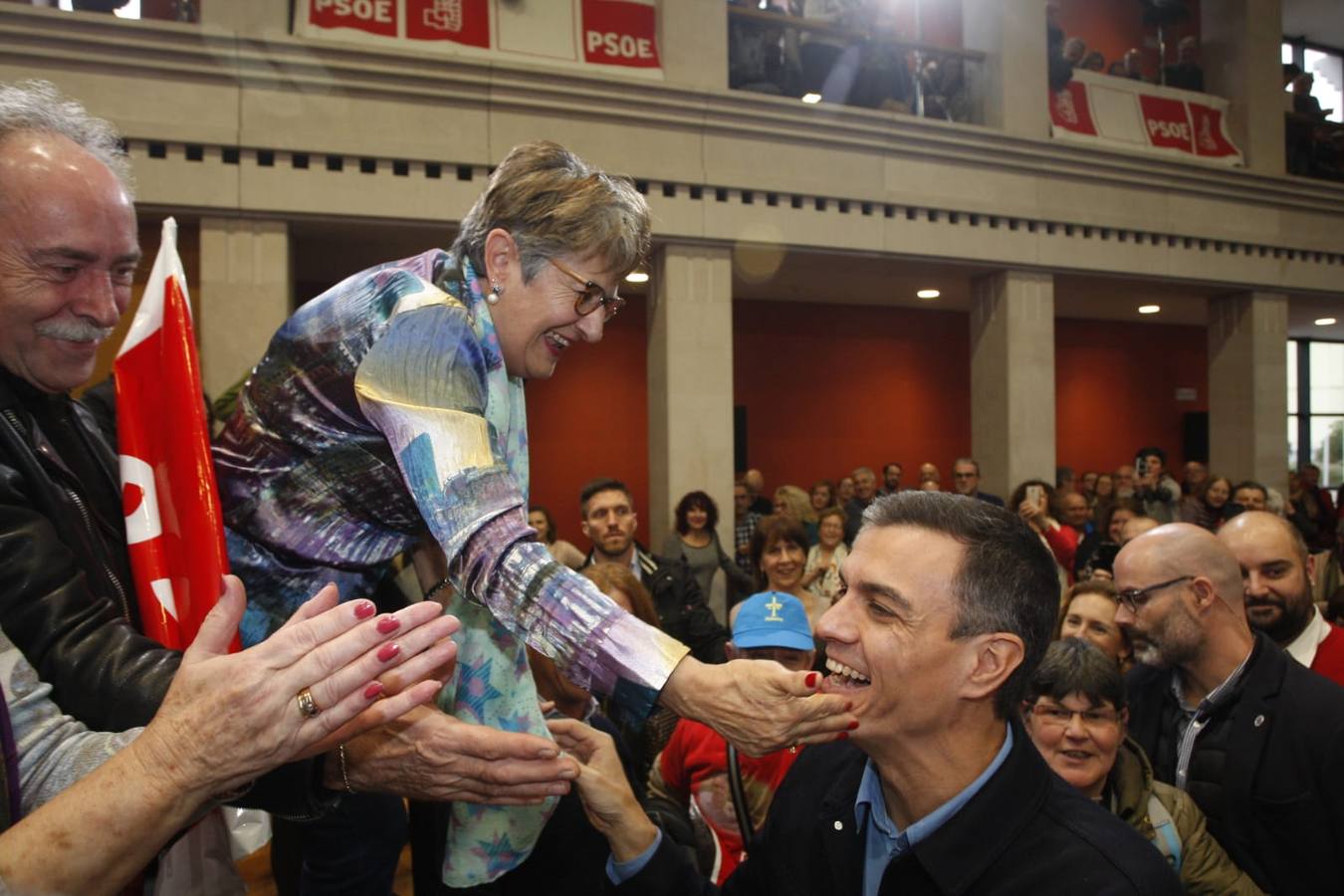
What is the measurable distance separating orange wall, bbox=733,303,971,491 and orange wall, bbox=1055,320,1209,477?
1632mm

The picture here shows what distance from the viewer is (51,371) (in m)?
1.47

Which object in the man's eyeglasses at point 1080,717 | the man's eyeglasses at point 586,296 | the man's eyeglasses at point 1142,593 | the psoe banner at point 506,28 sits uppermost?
the psoe banner at point 506,28

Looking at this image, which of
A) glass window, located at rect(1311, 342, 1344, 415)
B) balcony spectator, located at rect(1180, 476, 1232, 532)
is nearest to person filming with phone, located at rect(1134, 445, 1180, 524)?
balcony spectator, located at rect(1180, 476, 1232, 532)

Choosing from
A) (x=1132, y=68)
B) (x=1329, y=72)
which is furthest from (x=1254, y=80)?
(x=1329, y=72)

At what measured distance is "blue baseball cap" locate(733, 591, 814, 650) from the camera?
302cm

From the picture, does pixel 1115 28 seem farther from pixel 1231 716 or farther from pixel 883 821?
pixel 883 821

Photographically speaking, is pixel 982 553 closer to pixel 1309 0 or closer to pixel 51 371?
pixel 51 371

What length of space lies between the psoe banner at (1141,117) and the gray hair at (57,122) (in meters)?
9.42

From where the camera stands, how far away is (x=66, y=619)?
1.24 meters

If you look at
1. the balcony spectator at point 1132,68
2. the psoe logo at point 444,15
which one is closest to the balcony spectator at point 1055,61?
the balcony spectator at point 1132,68

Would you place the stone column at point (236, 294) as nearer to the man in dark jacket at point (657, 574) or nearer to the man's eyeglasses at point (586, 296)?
the man in dark jacket at point (657, 574)

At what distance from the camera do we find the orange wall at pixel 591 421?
34.1ft

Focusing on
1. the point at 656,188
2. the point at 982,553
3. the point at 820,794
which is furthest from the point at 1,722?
the point at 656,188

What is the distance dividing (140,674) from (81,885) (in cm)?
32
